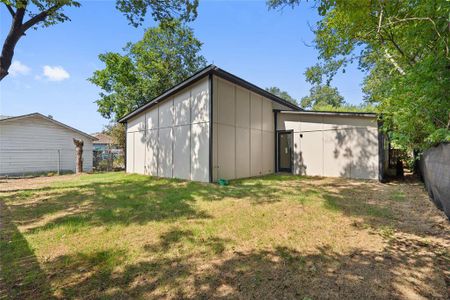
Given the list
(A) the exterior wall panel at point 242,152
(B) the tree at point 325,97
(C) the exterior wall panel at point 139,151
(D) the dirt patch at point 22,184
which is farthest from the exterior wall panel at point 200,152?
(B) the tree at point 325,97

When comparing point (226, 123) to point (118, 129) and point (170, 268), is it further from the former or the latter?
point (118, 129)

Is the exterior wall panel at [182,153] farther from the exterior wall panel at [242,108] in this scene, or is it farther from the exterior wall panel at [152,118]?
the exterior wall panel at [242,108]

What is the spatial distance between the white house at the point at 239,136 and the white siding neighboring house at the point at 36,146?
6139mm

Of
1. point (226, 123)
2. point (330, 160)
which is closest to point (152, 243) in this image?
point (226, 123)

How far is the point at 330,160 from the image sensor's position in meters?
10.7

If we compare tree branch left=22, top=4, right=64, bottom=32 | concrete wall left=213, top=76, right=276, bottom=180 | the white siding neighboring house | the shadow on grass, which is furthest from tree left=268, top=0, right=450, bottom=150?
the white siding neighboring house

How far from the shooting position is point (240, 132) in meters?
10.2

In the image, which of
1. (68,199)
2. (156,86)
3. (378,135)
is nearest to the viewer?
(68,199)

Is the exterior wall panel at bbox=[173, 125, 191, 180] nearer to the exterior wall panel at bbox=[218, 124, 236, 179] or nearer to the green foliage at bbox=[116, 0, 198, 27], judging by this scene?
the exterior wall panel at bbox=[218, 124, 236, 179]

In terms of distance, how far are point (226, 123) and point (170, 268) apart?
7271 millimetres

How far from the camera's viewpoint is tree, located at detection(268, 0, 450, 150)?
3.42 m

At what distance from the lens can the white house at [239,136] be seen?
9.11 meters

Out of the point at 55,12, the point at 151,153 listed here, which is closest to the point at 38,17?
the point at 55,12

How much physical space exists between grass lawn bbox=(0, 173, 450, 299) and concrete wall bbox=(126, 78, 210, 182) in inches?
133
